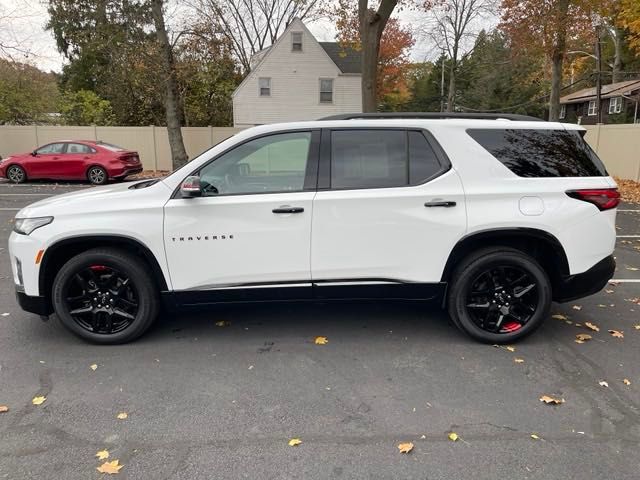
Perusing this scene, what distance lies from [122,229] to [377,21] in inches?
529

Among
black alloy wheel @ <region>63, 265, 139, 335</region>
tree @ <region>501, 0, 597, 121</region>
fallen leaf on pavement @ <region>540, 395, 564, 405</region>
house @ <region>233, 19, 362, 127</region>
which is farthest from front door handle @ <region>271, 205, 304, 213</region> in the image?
house @ <region>233, 19, 362, 127</region>

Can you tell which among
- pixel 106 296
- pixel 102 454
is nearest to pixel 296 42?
pixel 106 296

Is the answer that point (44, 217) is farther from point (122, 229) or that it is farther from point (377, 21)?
point (377, 21)

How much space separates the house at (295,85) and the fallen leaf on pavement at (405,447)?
27561 mm

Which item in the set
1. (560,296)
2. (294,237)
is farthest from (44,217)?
(560,296)

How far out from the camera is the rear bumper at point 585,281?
379 cm

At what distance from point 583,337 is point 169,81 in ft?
57.3

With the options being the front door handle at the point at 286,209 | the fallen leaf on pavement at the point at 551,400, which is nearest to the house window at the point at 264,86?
the front door handle at the point at 286,209

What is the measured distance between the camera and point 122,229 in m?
3.55

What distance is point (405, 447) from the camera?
2582 mm

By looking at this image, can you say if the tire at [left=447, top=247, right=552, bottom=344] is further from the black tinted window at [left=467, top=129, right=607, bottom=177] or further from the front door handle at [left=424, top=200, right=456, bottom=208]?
the black tinted window at [left=467, top=129, right=607, bottom=177]

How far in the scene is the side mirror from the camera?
344 cm

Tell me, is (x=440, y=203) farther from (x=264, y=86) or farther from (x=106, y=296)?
(x=264, y=86)

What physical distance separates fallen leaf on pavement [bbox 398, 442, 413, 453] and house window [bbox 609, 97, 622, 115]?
158 feet
